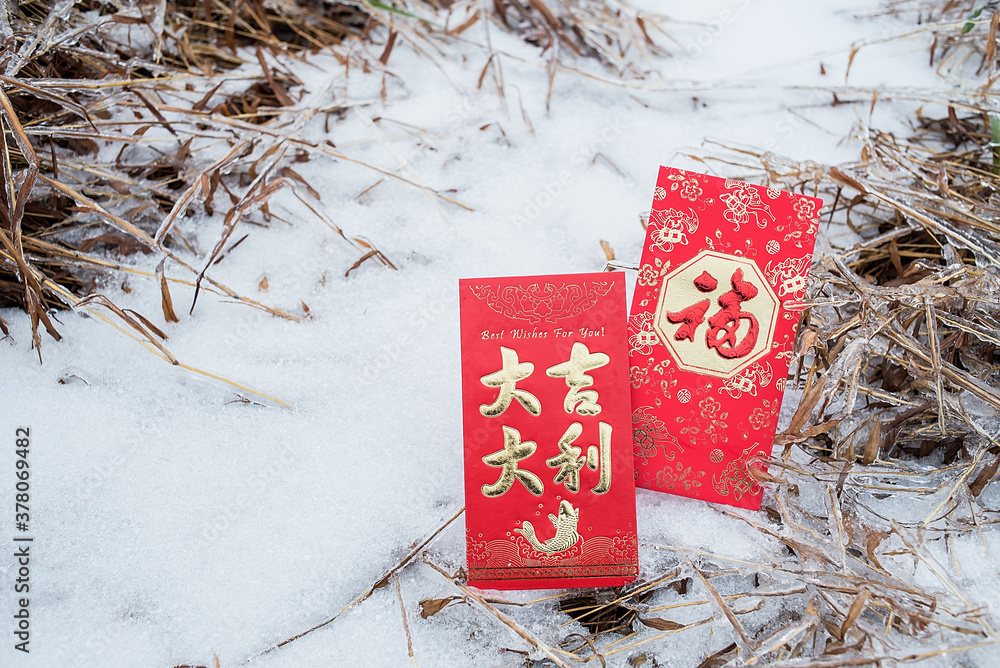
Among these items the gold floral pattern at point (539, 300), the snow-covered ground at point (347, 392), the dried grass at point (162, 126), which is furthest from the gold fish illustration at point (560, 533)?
the dried grass at point (162, 126)

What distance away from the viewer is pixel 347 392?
1.01m

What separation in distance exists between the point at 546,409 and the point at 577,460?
9cm

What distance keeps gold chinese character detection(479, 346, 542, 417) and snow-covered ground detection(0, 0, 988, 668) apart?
0.13 m

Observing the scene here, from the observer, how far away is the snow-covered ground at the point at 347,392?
845mm

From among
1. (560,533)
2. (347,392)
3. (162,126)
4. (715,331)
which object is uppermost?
(162,126)

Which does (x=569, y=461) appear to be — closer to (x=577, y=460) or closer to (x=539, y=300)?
(x=577, y=460)

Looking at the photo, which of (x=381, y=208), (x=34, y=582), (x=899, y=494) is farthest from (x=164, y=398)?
(x=899, y=494)

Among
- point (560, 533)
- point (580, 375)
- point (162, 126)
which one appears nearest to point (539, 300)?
point (580, 375)

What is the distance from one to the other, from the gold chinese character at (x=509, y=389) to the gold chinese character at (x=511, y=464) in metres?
0.04

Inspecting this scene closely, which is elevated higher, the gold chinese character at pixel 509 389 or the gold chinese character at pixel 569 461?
the gold chinese character at pixel 509 389

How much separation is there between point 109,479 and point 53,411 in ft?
0.54

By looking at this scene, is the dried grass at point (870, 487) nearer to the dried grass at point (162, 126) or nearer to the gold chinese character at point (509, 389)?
the gold chinese character at point (509, 389)

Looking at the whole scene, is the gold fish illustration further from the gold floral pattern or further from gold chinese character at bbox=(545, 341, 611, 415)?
the gold floral pattern

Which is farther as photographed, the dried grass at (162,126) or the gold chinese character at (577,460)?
the dried grass at (162,126)
